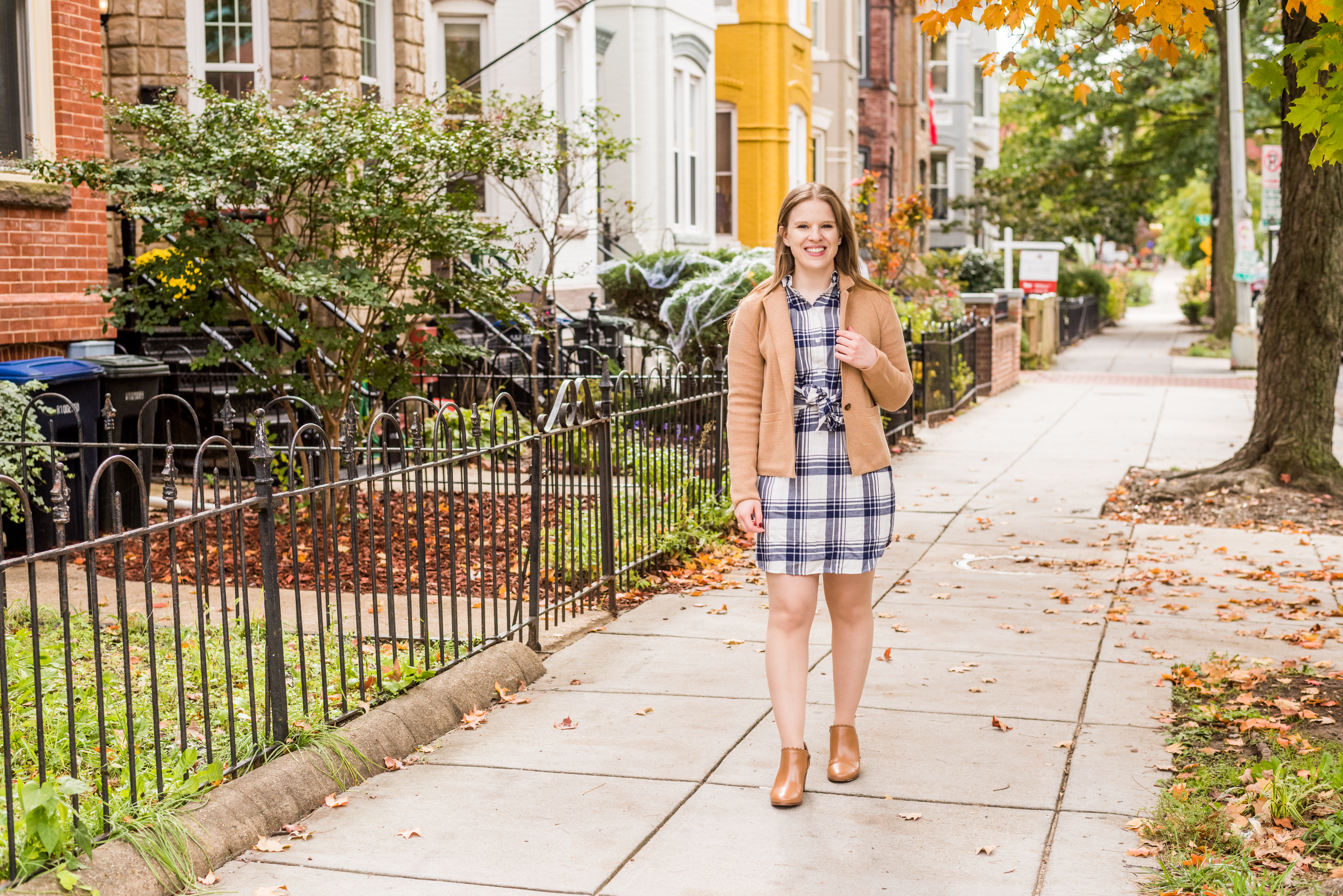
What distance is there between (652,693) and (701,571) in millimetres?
2419

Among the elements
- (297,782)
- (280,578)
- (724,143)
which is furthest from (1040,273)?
(297,782)

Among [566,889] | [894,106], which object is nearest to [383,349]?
[566,889]

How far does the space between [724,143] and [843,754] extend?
825 inches

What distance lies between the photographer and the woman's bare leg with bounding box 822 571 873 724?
461 centimetres

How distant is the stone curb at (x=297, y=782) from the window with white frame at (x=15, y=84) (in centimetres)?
552

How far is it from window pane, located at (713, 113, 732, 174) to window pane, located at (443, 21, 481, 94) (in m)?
8.12

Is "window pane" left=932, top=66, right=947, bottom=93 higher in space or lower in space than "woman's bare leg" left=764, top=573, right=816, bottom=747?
higher

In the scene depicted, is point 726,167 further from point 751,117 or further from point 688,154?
point 688,154

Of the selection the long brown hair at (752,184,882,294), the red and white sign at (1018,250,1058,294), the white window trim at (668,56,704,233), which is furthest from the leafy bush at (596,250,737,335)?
the red and white sign at (1018,250,1058,294)

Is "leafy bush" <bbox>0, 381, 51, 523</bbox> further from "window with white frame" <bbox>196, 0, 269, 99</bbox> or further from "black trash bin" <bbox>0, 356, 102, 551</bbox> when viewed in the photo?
"window with white frame" <bbox>196, 0, 269, 99</bbox>

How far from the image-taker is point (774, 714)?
481cm

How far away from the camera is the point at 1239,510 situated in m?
10.1

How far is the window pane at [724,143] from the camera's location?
80.9 ft

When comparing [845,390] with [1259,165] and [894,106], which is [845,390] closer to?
[894,106]
